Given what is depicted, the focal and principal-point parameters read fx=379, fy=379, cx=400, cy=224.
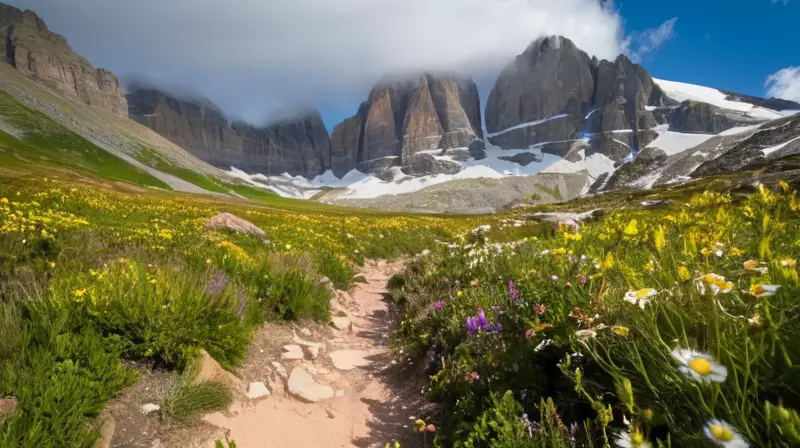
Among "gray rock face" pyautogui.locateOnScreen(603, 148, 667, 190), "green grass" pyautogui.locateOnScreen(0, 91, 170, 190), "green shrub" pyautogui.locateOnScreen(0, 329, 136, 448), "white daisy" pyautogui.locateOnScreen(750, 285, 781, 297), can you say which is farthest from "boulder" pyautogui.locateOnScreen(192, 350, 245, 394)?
"gray rock face" pyautogui.locateOnScreen(603, 148, 667, 190)

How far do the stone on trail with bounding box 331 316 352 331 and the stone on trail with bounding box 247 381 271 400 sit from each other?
231cm

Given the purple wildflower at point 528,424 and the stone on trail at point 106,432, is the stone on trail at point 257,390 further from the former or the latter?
the purple wildflower at point 528,424

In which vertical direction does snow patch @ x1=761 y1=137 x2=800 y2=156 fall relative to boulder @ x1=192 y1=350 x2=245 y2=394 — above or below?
above

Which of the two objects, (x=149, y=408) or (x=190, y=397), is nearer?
(x=149, y=408)

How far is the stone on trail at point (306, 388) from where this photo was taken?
13.4 feet

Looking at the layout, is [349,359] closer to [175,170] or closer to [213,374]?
[213,374]

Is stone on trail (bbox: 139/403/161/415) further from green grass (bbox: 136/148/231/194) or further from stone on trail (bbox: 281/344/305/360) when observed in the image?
green grass (bbox: 136/148/231/194)

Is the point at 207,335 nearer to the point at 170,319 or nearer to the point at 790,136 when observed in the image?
the point at 170,319

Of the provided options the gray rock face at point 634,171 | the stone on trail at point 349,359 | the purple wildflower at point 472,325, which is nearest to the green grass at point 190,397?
the stone on trail at point 349,359

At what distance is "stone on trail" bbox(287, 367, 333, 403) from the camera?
161 inches

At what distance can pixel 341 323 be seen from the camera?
254 inches

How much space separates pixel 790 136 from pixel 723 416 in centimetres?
18582

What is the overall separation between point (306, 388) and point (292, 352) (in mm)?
780

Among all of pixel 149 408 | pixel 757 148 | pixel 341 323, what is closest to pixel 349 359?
pixel 341 323
